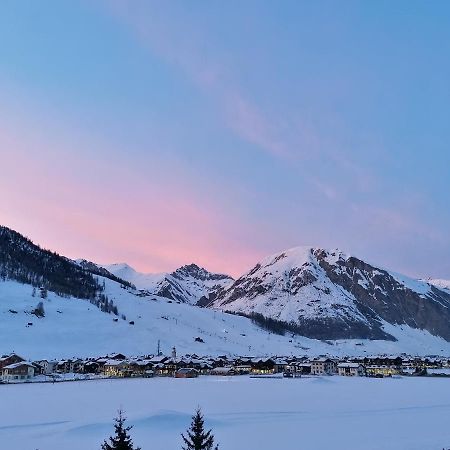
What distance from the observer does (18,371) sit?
10600cm

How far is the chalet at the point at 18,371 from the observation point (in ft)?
343

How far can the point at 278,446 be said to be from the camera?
31.5 m

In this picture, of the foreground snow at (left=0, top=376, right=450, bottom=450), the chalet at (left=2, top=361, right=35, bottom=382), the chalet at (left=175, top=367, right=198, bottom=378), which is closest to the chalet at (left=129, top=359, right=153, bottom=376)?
the chalet at (left=175, top=367, right=198, bottom=378)

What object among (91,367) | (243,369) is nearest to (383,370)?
(243,369)

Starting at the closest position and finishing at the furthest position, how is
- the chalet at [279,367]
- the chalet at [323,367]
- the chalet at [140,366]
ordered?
the chalet at [140,366]
the chalet at [323,367]
the chalet at [279,367]

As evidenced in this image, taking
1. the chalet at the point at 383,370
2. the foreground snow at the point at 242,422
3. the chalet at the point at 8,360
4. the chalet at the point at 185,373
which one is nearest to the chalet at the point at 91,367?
the chalet at the point at 8,360

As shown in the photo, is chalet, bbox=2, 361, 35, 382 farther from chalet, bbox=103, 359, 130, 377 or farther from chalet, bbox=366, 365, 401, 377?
chalet, bbox=366, 365, 401, 377

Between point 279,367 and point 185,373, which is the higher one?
point 279,367

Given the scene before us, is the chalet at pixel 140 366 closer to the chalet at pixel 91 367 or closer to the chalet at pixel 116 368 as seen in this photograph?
the chalet at pixel 116 368

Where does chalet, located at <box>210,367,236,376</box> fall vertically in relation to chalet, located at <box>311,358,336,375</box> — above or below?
below

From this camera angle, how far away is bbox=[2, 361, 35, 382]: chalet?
104438 millimetres

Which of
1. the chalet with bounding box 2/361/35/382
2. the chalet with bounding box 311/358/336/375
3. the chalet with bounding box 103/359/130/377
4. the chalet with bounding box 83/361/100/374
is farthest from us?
the chalet with bounding box 311/358/336/375

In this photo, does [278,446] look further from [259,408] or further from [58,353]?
[58,353]

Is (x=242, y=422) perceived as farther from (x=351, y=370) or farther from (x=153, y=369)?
(x=351, y=370)
